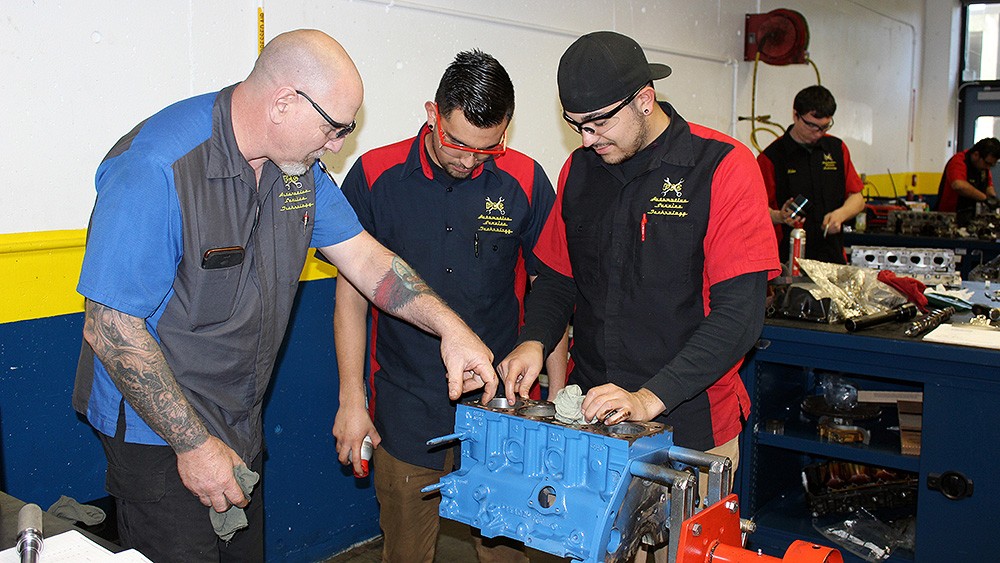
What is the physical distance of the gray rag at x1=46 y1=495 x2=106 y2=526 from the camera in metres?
1.50

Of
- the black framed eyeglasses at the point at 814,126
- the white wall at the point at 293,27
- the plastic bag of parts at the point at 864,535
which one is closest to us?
the white wall at the point at 293,27

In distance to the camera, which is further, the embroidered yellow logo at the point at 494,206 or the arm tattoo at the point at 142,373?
the embroidered yellow logo at the point at 494,206

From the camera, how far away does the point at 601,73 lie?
1782 mm

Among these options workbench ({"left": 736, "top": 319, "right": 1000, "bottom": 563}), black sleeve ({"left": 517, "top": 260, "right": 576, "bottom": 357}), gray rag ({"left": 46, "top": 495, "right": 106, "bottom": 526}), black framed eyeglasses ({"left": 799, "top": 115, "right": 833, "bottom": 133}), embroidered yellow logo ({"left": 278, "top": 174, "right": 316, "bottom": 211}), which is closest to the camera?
gray rag ({"left": 46, "top": 495, "right": 106, "bottom": 526})

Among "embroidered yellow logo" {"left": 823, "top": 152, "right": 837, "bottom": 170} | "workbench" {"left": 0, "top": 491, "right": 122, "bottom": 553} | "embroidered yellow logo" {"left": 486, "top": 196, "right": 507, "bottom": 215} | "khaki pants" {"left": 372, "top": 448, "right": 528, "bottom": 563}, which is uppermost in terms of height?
"embroidered yellow logo" {"left": 823, "top": 152, "right": 837, "bottom": 170}

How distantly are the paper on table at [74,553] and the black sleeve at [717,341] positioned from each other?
0.94 meters

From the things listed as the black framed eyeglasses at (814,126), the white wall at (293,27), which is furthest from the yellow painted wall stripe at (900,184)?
the black framed eyeglasses at (814,126)

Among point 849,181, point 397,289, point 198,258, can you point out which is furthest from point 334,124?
point 849,181

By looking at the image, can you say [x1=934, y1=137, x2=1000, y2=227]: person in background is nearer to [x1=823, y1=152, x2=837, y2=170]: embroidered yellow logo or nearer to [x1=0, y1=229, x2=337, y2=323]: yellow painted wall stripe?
[x1=823, y1=152, x2=837, y2=170]: embroidered yellow logo

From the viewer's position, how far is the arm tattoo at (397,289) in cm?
192

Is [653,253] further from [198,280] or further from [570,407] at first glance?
[198,280]

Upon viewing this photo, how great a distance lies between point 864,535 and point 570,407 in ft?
5.25

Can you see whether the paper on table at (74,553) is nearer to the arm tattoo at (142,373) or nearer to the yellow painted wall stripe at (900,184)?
the arm tattoo at (142,373)

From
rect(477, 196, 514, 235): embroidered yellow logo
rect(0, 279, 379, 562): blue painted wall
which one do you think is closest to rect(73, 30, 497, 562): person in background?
rect(477, 196, 514, 235): embroidered yellow logo
